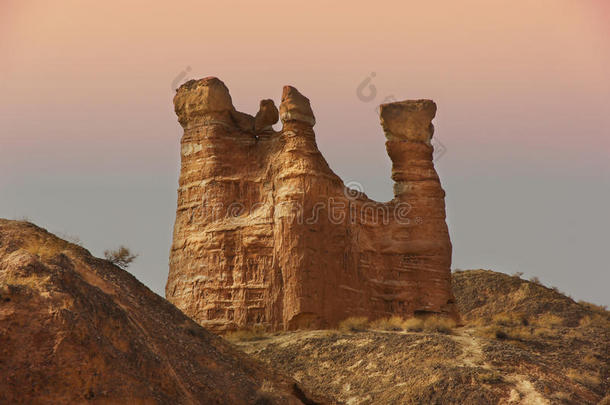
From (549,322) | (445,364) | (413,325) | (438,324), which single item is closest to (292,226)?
(413,325)

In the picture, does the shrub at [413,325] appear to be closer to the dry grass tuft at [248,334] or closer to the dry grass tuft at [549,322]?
the dry grass tuft at [248,334]

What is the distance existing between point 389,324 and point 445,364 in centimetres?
602

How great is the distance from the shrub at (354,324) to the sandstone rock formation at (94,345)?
1403cm

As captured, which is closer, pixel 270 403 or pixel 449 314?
pixel 270 403

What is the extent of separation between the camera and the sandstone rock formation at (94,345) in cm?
1242

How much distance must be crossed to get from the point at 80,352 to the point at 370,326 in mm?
20368

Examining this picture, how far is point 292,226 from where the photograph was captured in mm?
32094

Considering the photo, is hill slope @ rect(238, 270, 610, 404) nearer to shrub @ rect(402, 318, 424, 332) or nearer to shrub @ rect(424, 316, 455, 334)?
shrub @ rect(424, 316, 455, 334)

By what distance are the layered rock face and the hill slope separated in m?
2.07

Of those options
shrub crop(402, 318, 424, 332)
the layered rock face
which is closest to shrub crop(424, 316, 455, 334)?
shrub crop(402, 318, 424, 332)

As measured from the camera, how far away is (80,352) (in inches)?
500

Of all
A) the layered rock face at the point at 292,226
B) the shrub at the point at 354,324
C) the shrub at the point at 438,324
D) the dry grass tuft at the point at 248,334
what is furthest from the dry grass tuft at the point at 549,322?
the dry grass tuft at the point at 248,334

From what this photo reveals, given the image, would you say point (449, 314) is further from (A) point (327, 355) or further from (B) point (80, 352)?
(B) point (80, 352)

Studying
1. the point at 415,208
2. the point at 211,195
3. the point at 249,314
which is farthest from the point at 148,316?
the point at 415,208
